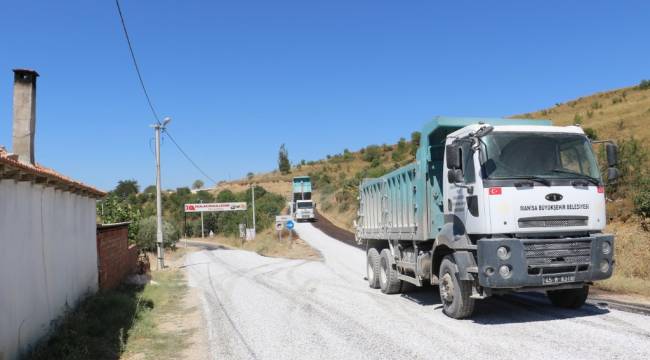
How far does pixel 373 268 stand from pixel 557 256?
7.05 m

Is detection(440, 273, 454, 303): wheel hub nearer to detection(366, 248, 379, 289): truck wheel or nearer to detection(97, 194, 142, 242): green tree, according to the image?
detection(366, 248, 379, 289): truck wheel

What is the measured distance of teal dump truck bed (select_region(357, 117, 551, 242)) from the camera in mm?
10625

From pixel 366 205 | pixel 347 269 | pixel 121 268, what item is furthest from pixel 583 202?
pixel 121 268

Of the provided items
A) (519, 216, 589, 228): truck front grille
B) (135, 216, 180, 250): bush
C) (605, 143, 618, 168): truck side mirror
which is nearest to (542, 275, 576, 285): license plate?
(519, 216, 589, 228): truck front grille

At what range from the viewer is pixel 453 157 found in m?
9.04

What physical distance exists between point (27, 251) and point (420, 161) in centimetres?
711

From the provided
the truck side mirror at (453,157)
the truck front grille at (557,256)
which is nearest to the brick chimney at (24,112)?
the truck side mirror at (453,157)

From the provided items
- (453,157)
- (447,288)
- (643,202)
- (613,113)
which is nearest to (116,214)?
(643,202)

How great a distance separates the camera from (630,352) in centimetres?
675

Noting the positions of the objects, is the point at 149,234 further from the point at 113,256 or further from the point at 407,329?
the point at 407,329

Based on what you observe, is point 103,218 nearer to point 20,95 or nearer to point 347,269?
point 347,269

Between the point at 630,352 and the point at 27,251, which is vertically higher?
the point at 27,251

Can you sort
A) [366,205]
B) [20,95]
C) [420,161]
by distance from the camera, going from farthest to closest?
1. [366,205]
2. [20,95]
3. [420,161]

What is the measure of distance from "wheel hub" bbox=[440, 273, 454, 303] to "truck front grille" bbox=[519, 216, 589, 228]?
1711mm
